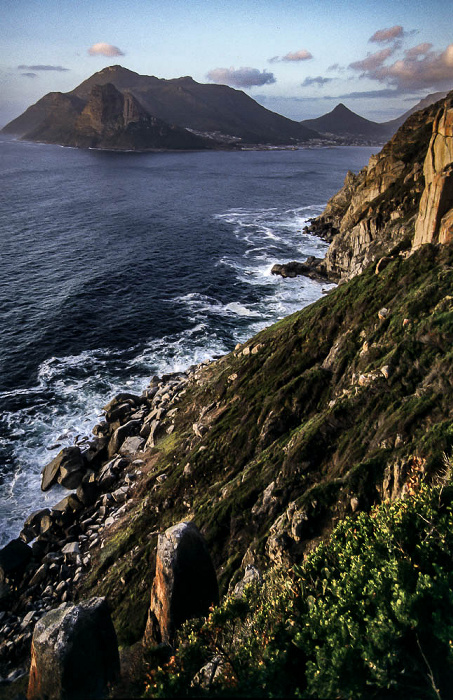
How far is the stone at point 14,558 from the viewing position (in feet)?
106

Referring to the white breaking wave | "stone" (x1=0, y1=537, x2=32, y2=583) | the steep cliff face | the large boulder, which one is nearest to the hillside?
"stone" (x1=0, y1=537, x2=32, y2=583)

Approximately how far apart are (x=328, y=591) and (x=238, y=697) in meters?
Result: 5.55

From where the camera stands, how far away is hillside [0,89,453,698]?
48.1 ft

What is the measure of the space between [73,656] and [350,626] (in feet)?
38.2

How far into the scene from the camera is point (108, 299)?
79938 mm

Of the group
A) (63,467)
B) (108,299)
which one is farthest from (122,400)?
(108,299)

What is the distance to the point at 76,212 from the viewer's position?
5443 inches

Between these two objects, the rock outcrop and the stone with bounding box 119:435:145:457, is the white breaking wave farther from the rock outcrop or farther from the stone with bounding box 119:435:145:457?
the rock outcrop

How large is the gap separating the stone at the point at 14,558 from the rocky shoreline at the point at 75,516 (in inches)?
2.9

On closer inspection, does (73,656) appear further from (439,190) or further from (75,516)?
(439,190)

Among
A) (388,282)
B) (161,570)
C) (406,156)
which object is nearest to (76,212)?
(406,156)

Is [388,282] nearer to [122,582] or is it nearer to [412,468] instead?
[412,468]

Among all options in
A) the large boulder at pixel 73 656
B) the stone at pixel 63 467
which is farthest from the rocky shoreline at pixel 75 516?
the large boulder at pixel 73 656

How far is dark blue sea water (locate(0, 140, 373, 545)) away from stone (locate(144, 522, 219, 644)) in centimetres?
2323
